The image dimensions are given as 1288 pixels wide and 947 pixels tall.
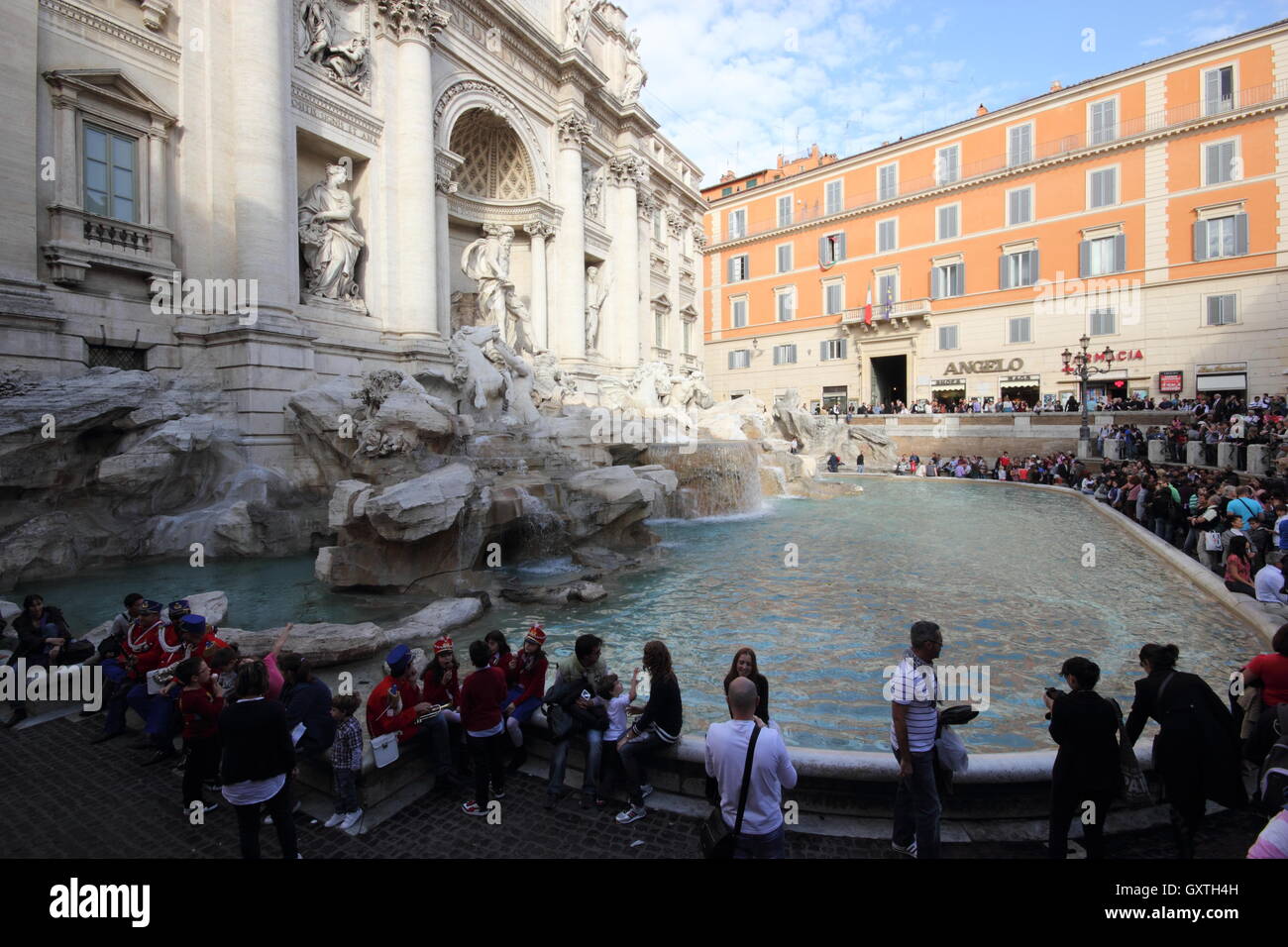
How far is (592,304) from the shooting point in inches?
917

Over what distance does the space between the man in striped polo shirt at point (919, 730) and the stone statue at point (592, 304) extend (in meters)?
20.7

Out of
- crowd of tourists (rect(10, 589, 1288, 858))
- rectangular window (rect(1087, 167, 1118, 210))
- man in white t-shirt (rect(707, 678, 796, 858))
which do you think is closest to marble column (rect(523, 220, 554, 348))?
crowd of tourists (rect(10, 589, 1288, 858))

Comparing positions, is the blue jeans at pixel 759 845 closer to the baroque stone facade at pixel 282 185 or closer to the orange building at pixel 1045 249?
the baroque stone facade at pixel 282 185

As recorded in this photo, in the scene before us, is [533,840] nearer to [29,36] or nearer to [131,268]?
[131,268]

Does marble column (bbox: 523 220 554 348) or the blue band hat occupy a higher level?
marble column (bbox: 523 220 554 348)

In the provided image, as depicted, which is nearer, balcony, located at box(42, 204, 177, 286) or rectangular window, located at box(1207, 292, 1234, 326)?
balcony, located at box(42, 204, 177, 286)

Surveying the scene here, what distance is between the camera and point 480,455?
11.1 meters

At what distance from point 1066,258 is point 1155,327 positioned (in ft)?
14.6

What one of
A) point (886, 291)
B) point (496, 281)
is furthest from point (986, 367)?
point (496, 281)

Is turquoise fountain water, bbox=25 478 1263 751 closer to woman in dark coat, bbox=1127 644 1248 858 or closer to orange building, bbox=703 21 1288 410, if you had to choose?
woman in dark coat, bbox=1127 644 1248 858

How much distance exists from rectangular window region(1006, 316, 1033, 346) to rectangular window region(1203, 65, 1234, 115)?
9.09 meters

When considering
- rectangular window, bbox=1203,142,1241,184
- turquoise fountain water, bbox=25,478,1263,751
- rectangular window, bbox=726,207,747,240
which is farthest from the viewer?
rectangular window, bbox=726,207,747,240

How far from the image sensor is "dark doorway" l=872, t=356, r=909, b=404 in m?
32.6

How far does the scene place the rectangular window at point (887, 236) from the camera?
31281 mm
